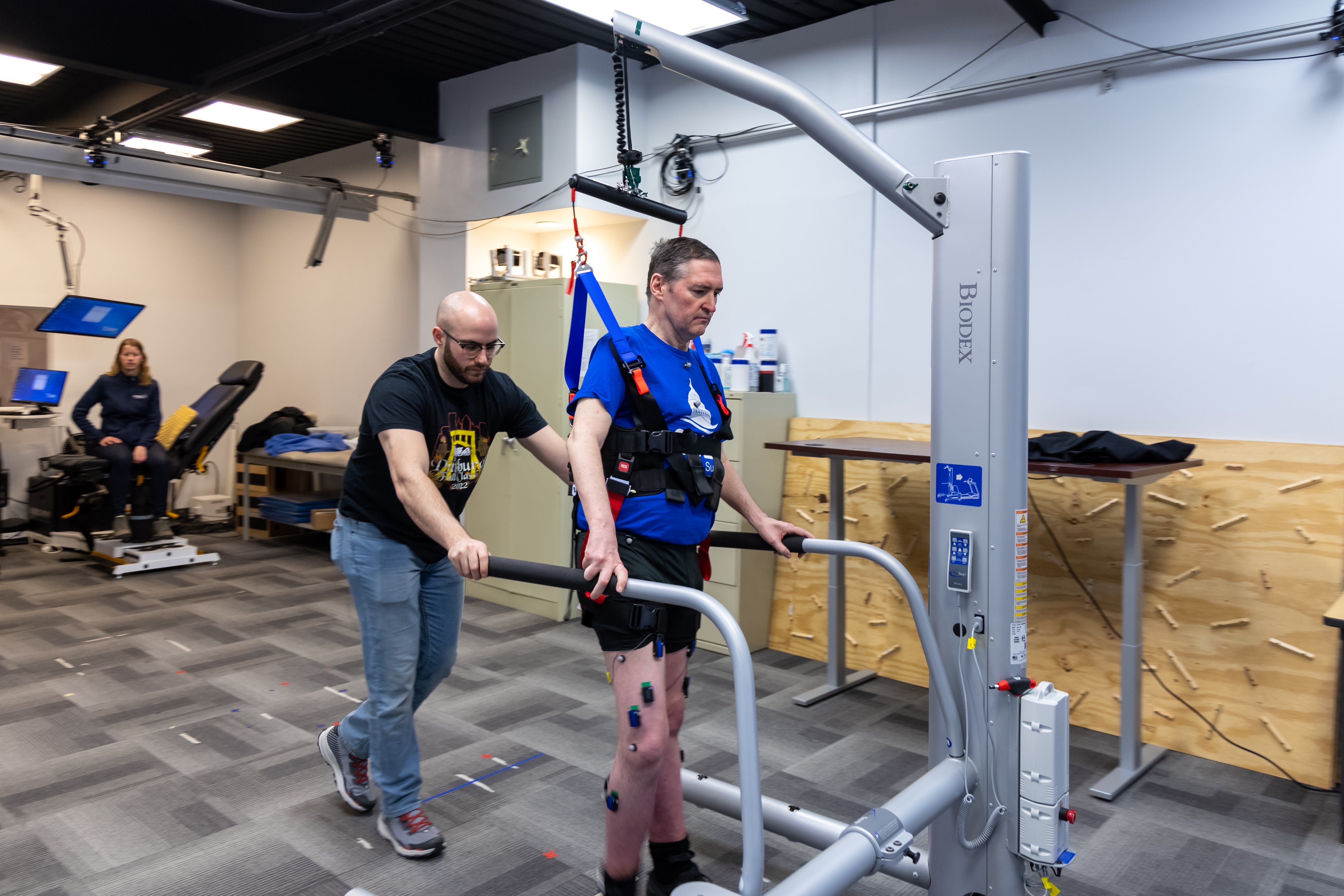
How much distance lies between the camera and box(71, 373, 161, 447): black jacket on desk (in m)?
6.32

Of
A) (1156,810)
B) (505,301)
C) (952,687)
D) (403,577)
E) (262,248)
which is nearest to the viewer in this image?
(952,687)

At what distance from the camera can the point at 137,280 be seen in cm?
814

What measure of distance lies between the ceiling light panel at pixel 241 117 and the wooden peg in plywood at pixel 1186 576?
221 inches

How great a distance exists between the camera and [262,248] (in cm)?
864

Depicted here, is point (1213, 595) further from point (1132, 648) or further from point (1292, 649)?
point (1132, 648)

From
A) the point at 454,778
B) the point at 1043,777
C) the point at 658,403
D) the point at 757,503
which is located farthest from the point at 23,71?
the point at 1043,777

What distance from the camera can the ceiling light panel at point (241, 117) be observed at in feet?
19.6

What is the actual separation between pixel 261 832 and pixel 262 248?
24.0 ft

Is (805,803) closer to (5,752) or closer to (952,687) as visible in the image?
(952,687)

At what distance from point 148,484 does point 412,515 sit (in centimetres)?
523

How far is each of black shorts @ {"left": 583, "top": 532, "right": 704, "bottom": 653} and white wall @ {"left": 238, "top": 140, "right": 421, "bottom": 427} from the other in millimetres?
5486

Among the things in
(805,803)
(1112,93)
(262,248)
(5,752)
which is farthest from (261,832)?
(262,248)

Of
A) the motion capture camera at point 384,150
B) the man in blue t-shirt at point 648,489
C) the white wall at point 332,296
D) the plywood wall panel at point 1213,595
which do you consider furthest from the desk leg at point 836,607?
the motion capture camera at point 384,150

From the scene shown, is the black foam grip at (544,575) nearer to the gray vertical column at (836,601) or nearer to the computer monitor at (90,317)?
the gray vertical column at (836,601)
